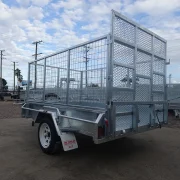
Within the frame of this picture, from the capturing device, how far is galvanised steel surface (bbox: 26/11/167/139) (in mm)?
3631

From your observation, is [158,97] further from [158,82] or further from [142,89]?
[142,89]

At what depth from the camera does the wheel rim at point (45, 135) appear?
14.9 feet

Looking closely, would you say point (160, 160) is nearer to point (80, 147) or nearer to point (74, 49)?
point (80, 147)

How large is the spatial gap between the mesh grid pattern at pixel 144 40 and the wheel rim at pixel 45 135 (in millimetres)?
2874

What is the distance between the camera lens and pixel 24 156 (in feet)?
14.1

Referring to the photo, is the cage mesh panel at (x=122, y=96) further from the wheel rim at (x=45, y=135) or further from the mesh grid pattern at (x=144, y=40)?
the wheel rim at (x=45, y=135)

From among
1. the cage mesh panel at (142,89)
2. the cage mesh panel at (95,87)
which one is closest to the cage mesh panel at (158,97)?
the cage mesh panel at (142,89)

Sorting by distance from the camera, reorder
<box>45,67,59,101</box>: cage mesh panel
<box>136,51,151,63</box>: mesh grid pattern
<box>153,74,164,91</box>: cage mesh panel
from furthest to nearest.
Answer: <box>45,67,59,101</box>: cage mesh panel → <box>153,74,164,91</box>: cage mesh panel → <box>136,51,151,63</box>: mesh grid pattern

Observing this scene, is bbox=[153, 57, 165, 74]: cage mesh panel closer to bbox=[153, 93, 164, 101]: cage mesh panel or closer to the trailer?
bbox=[153, 93, 164, 101]: cage mesh panel

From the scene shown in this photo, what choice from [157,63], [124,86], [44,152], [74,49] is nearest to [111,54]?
[124,86]

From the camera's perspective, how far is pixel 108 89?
3.51 m

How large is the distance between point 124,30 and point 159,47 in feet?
4.93

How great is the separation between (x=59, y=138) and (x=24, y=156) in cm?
90

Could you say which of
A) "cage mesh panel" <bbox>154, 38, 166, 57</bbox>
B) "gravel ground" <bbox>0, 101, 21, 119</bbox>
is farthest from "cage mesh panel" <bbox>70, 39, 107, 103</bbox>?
"gravel ground" <bbox>0, 101, 21, 119</bbox>
